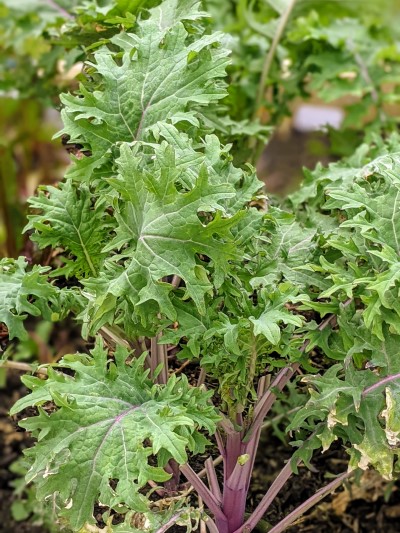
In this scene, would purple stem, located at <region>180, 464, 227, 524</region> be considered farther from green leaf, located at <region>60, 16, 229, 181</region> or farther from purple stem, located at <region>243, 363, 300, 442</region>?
green leaf, located at <region>60, 16, 229, 181</region>

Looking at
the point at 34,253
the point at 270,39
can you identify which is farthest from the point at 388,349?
the point at 270,39

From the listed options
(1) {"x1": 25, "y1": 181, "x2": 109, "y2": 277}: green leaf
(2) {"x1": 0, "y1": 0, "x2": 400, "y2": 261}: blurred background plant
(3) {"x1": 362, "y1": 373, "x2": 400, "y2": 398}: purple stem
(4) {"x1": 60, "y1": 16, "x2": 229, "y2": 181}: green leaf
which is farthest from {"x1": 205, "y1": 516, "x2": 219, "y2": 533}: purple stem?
(2) {"x1": 0, "y1": 0, "x2": 400, "y2": 261}: blurred background plant

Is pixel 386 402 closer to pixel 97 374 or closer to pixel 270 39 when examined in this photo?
pixel 97 374

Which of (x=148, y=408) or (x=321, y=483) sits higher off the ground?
(x=148, y=408)

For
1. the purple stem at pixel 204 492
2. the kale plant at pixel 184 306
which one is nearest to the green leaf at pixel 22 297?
the kale plant at pixel 184 306

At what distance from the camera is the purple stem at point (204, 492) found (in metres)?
1.13

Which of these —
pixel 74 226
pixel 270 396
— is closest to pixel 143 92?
pixel 74 226

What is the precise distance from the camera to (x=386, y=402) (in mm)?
1040

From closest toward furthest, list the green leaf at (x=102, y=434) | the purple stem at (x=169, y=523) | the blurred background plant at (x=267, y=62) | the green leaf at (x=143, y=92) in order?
the green leaf at (x=102, y=434) < the purple stem at (x=169, y=523) < the green leaf at (x=143, y=92) < the blurred background plant at (x=267, y=62)

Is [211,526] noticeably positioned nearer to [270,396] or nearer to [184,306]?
[270,396]

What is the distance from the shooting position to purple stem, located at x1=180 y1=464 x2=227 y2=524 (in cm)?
113

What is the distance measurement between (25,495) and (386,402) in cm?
95

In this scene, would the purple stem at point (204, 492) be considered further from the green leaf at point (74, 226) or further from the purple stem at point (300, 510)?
the green leaf at point (74, 226)

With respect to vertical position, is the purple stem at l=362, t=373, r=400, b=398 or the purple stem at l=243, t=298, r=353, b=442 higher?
the purple stem at l=362, t=373, r=400, b=398
